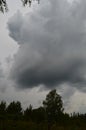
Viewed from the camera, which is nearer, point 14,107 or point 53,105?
A: point 53,105

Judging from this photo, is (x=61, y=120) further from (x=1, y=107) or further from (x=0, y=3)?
(x=0, y=3)

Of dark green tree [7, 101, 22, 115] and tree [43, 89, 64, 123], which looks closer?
tree [43, 89, 64, 123]

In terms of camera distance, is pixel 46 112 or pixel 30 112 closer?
pixel 46 112

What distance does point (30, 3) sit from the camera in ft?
34.2

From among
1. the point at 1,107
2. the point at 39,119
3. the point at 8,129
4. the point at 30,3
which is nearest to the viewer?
the point at 30,3

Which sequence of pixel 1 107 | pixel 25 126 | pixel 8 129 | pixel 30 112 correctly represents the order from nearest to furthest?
pixel 8 129, pixel 25 126, pixel 30 112, pixel 1 107

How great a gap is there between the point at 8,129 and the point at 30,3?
134 feet

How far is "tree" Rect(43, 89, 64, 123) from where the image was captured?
9069 centimetres

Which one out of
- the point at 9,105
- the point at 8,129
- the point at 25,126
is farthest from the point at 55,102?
the point at 8,129

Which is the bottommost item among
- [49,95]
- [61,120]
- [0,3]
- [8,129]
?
[0,3]

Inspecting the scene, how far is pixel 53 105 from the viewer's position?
9156 centimetres

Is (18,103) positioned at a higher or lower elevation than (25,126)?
higher

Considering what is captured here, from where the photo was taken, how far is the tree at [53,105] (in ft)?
298

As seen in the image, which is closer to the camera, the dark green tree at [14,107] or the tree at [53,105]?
the tree at [53,105]
